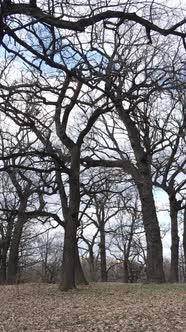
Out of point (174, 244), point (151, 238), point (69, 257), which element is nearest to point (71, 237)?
point (69, 257)

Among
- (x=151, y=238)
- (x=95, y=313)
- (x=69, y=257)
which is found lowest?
(x=95, y=313)

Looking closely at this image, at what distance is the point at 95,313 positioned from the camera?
1024cm

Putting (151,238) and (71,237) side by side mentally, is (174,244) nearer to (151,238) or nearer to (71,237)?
(151,238)

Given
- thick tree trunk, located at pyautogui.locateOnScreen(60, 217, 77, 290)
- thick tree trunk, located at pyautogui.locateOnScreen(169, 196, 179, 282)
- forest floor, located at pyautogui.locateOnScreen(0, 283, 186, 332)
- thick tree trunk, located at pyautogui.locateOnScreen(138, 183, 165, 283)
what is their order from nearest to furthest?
forest floor, located at pyautogui.locateOnScreen(0, 283, 186, 332) → thick tree trunk, located at pyautogui.locateOnScreen(60, 217, 77, 290) → thick tree trunk, located at pyautogui.locateOnScreen(138, 183, 165, 283) → thick tree trunk, located at pyautogui.locateOnScreen(169, 196, 179, 282)

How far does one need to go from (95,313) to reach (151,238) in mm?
10008

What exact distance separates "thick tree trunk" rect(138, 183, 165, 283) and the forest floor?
4.25m

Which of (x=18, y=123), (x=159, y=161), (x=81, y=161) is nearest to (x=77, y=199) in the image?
(x=81, y=161)

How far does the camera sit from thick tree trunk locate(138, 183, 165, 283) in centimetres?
1964

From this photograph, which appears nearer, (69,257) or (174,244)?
(69,257)

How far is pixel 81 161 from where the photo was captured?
62.3 feet

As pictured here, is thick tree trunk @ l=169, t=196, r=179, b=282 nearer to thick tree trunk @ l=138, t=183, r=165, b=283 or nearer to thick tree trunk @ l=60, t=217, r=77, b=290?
thick tree trunk @ l=138, t=183, r=165, b=283

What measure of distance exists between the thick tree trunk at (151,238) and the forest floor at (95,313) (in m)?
4.25

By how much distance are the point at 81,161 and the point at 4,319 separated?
374 inches

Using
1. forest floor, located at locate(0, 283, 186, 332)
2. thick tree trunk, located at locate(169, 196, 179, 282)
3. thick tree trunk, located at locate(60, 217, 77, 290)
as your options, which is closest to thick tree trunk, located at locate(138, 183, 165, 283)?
thick tree trunk, located at locate(60, 217, 77, 290)
